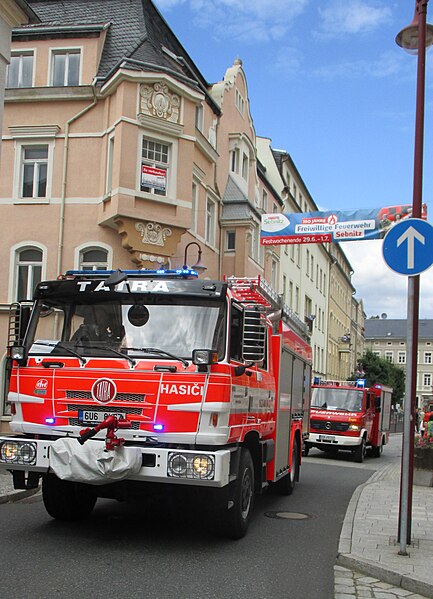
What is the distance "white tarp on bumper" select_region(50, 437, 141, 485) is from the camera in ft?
21.3

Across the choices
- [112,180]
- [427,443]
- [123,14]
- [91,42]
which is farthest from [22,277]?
[427,443]

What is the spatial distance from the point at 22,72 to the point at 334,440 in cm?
1496

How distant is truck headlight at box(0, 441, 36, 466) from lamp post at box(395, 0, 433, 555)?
3.70m

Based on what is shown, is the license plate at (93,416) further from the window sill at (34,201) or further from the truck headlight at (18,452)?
the window sill at (34,201)

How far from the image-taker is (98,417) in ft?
22.6

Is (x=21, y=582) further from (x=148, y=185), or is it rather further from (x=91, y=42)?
(x=91, y=42)

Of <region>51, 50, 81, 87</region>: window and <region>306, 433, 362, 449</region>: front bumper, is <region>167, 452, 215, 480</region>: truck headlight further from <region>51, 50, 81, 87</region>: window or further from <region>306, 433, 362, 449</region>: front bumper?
<region>51, 50, 81, 87</region>: window

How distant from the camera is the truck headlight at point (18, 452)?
6922 mm

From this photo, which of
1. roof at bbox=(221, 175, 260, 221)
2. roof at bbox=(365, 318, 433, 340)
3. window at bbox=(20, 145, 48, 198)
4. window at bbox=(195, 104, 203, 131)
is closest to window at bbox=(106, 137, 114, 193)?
window at bbox=(20, 145, 48, 198)

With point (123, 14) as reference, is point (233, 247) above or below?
below

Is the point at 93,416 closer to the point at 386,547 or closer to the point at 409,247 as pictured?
the point at 386,547

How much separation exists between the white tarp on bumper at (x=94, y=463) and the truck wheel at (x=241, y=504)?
126 centimetres

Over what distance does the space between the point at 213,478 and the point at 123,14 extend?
1989 cm

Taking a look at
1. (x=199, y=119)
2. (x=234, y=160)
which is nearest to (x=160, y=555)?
(x=199, y=119)
